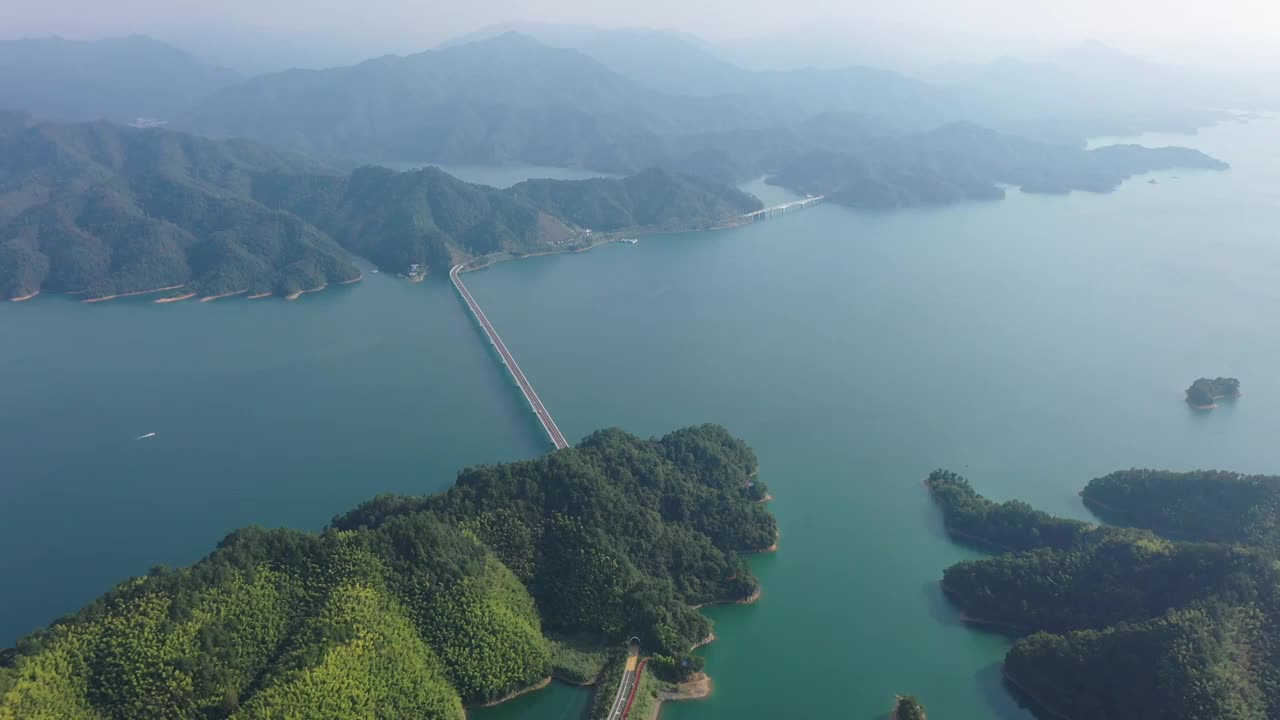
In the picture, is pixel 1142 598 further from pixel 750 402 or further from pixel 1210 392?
pixel 1210 392

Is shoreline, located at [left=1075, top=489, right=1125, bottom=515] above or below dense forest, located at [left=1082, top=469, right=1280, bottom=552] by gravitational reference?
below

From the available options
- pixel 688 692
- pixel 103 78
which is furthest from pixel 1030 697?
pixel 103 78

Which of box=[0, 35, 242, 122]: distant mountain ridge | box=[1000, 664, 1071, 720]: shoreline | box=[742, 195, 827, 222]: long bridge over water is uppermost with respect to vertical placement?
box=[1000, 664, 1071, 720]: shoreline

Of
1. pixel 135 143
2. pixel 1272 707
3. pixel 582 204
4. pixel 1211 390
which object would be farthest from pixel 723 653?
pixel 135 143

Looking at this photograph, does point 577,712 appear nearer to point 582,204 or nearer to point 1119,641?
point 1119,641

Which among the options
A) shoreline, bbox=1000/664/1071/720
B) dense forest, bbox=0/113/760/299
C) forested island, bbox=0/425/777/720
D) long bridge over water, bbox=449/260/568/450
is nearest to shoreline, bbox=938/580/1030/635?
shoreline, bbox=1000/664/1071/720

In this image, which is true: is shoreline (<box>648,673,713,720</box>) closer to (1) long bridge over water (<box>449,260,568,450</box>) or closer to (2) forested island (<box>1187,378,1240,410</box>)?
(1) long bridge over water (<box>449,260,568,450</box>)

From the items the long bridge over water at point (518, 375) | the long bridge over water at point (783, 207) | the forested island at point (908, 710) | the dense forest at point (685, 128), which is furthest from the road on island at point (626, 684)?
the long bridge over water at point (783, 207)
